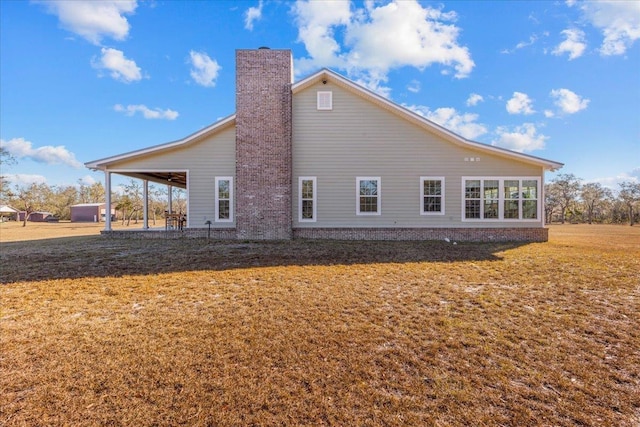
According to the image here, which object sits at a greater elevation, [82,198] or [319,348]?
[82,198]

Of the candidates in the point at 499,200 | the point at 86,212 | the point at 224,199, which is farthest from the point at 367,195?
the point at 86,212

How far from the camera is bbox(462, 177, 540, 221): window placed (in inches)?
492

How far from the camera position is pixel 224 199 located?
41.4 ft

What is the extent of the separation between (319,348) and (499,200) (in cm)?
1215

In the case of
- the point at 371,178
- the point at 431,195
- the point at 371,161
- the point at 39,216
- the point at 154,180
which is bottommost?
the point at 39,216

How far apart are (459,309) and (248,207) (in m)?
9.26

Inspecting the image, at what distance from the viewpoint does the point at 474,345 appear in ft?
10.8

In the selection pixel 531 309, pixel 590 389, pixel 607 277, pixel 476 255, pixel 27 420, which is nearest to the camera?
pixel 27 420

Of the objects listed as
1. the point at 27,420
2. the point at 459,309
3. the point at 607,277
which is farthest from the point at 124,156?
the point at 607,277

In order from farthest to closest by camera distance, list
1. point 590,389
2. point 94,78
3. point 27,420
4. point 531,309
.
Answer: point 94,78, point 531,309, point 590,389, point 27,420

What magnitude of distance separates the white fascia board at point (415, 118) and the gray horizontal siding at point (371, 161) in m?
0.25

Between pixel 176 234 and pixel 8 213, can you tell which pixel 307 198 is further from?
pixel 8 213

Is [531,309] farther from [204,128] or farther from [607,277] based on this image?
[204,128]

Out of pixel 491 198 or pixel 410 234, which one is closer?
pixel 410 234
